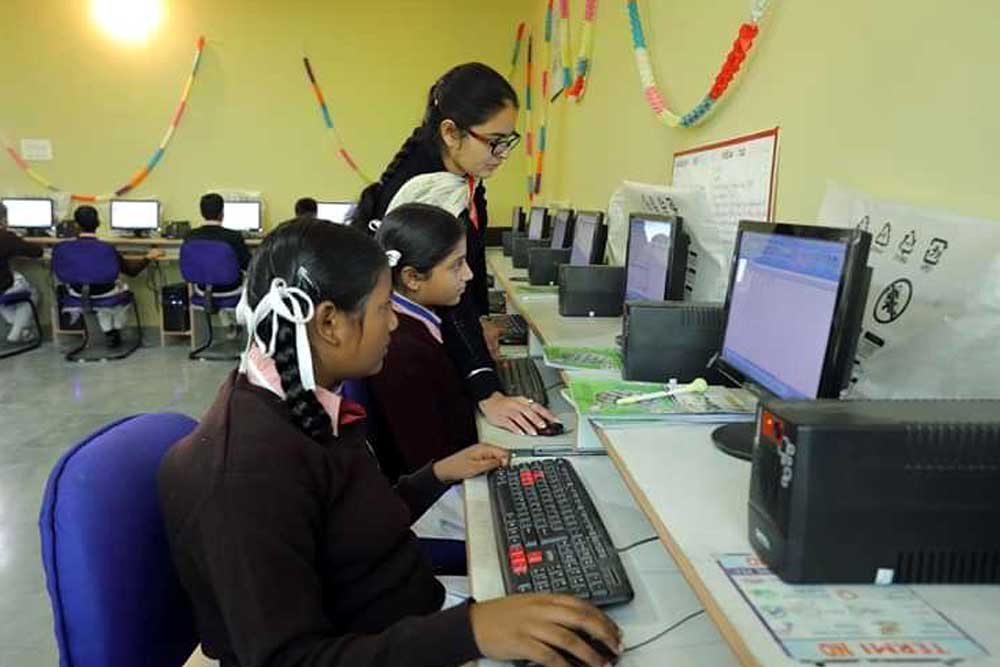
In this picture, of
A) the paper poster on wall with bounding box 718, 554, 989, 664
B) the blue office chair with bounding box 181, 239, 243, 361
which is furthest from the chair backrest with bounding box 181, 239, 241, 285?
the paper poster on wall with bounding box 718, 554, 989, 664

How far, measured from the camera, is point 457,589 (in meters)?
1.16

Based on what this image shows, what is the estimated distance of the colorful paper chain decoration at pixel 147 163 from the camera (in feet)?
18.5

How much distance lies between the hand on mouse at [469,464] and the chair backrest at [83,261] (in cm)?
442

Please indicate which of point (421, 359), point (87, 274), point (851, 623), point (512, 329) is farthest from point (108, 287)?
point (851, 623)

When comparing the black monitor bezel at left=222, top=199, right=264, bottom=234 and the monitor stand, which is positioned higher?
the black monitor bezel at left=222, top=199, right=264, bottom=234

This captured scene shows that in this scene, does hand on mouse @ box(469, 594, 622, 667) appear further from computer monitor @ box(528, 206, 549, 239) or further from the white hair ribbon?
computer monitor @ box(528, 206, 549, 239)

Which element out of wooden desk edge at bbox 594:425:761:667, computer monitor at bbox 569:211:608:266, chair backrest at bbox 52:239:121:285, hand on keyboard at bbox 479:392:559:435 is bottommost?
chair backrest at bbox 52:239:121:285

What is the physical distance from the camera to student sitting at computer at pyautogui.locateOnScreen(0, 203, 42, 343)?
479 centimetres

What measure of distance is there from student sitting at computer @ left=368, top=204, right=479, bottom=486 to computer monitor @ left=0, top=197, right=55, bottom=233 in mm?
5251

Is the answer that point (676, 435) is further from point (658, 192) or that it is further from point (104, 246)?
point (104, 246)

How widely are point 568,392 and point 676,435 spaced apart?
0.25 metres

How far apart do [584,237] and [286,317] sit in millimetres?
1918

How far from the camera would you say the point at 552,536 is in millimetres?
969

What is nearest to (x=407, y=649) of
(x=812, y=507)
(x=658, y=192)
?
(x=812, y=507)
